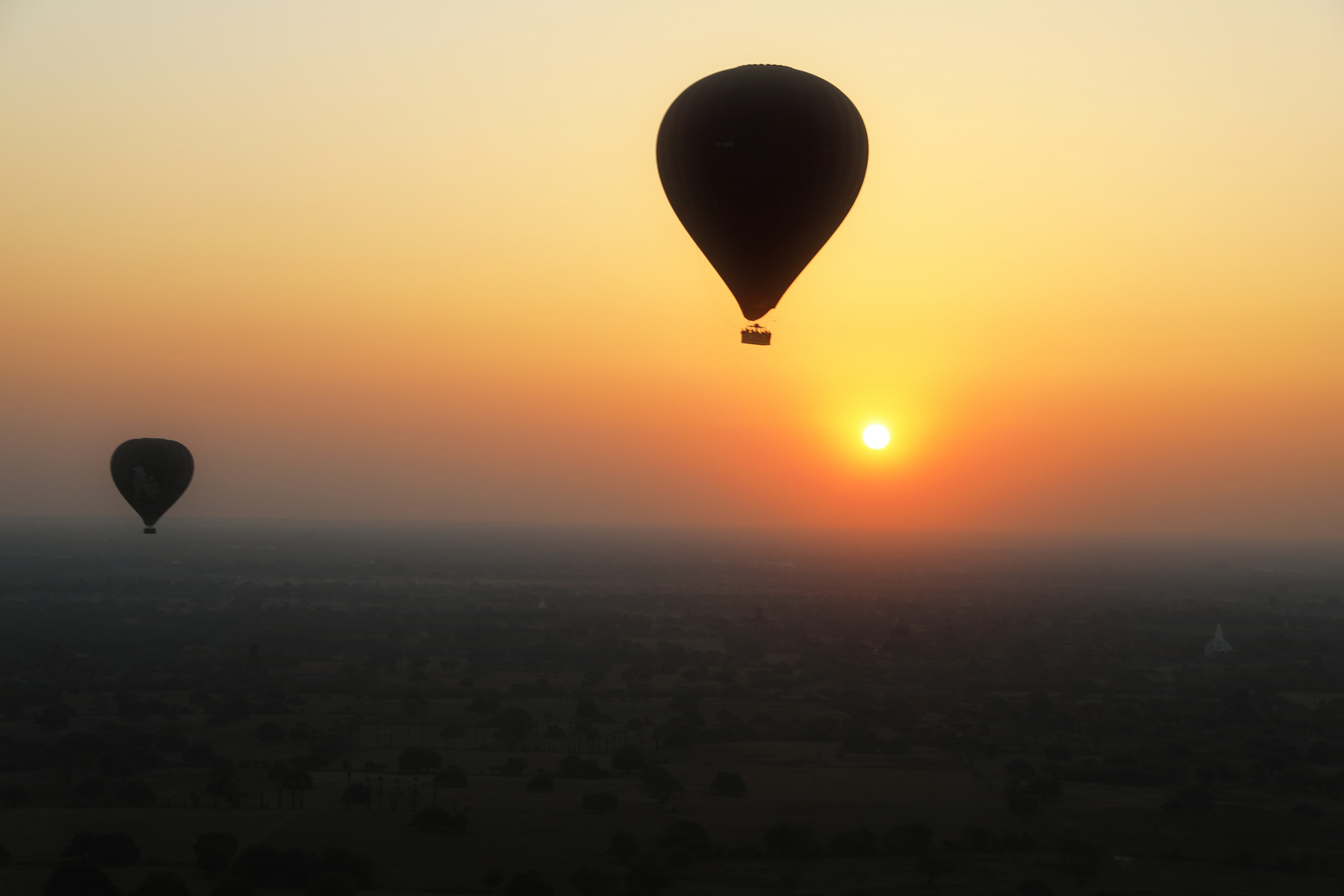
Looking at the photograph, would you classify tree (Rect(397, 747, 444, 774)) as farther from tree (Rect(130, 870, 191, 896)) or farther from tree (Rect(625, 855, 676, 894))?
tree (Rect(625, 855, 676, 894))

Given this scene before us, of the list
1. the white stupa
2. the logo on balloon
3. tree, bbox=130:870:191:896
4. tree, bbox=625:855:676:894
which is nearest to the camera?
tree, bbox=130:870:191:896

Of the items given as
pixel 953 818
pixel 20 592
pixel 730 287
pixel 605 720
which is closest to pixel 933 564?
pixel 20 592

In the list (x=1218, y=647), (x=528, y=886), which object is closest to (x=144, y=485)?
(x=528, y=886)

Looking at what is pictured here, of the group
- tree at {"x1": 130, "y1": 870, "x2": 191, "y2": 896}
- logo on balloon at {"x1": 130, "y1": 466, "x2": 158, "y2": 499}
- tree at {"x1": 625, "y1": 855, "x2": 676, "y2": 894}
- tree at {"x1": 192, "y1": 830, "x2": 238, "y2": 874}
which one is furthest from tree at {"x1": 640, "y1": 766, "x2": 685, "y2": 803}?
logo on balloon at {"x1": 130, "y1": 466, "x2": 158, "y2": 499}

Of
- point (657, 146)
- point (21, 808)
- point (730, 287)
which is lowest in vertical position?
point (21, 808)

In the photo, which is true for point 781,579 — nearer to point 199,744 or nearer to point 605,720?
point 605,720

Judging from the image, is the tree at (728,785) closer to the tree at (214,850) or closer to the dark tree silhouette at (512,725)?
the dark tree silhouette at (512,725)

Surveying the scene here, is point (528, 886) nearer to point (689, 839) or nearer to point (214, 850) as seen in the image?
point (689, 839)

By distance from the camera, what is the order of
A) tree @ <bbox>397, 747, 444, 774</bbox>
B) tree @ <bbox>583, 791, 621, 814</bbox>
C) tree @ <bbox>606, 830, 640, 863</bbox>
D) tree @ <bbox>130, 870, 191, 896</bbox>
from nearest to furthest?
1. tree @ <bbox>130, 870, 191, 896</bbox>
2. tree @ <bbox>606, 830, 640, 863</bbox>
3. tree @ <bbox>583, 791, 621, 814</bbox>
4. tree @ <bbox>397, 747, 444, 774</bbox>
